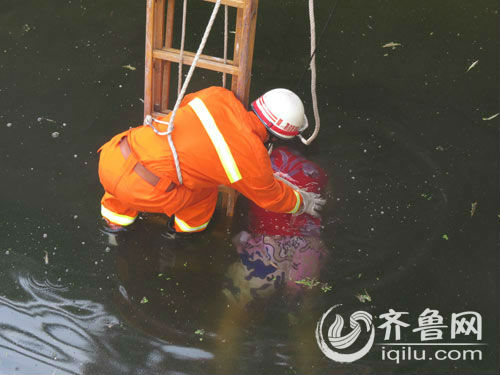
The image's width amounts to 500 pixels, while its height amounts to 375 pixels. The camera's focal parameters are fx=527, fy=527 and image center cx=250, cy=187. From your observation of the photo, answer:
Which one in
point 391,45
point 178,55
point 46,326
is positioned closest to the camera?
point 178,55

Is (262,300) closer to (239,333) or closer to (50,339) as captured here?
(239,333)

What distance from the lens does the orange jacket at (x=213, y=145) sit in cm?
301

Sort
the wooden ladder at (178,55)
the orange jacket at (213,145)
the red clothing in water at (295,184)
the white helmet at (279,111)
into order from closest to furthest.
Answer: the wooden ladder at (178,55) → the orange jacket at (213,145) → the white helmet at (279,111) → the red clothing in water at (295,184)

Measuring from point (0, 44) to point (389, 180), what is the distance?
12.3 feet

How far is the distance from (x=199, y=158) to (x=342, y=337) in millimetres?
1620

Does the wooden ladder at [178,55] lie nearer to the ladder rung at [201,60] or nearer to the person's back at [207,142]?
the ladder rung at [201,60]

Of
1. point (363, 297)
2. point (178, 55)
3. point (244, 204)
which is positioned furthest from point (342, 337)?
point (178, 55)

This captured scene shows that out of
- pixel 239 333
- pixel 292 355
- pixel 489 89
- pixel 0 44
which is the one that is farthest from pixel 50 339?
pixel 489 89

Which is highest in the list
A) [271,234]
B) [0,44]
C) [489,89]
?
[489,89]

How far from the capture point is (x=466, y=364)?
3.55 meters

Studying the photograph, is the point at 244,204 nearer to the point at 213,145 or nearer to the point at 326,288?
the point at 326,288

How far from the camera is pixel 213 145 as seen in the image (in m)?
3.01

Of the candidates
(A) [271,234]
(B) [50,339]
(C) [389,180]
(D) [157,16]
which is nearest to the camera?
(D) [157,16]

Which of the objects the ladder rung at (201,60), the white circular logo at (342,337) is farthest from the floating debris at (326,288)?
the ladder rung at (201,60)
